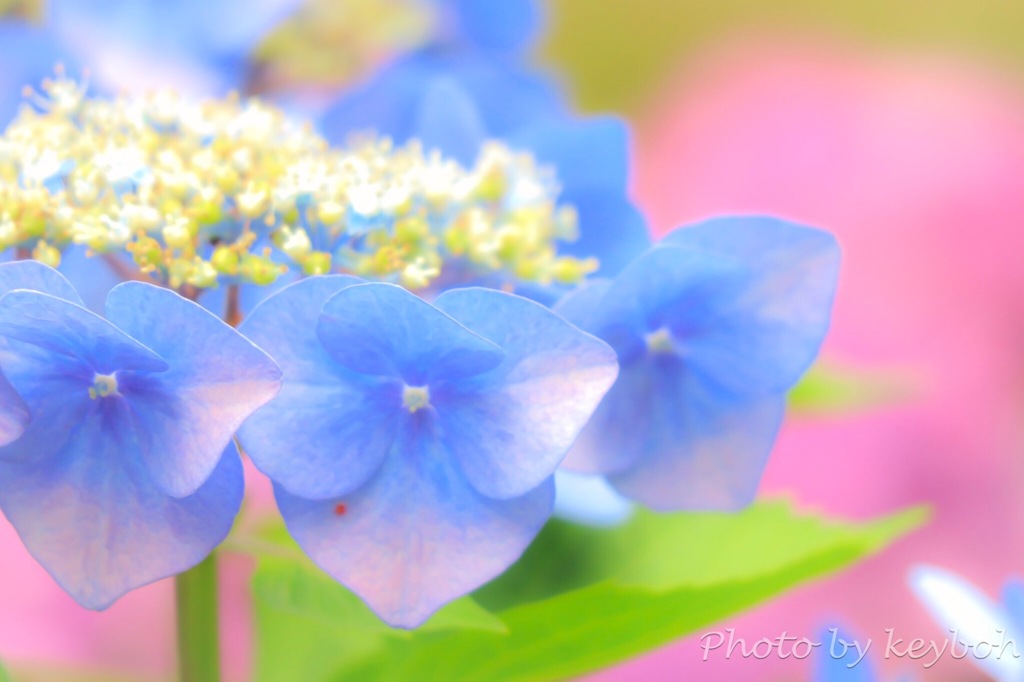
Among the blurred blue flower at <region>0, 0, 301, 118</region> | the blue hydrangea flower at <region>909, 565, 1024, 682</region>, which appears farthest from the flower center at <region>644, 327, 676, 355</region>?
the blurred blue flower at <region>0, 0, 301, 118</region>

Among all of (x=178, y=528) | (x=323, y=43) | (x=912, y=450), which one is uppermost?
(x=323, y=43)

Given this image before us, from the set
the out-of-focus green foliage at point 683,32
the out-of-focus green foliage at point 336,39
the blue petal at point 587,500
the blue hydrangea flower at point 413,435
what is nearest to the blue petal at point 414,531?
the blue hydrangea flower at point 413,435

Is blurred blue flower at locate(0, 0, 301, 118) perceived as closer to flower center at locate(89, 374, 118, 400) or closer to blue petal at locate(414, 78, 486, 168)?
blue petal at locate(414, 78, 486, 168)

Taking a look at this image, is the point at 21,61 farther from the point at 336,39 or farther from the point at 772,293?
the point at 772,293

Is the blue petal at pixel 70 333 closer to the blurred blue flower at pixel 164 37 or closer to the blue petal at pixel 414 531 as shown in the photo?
the blue petal at pixel 414 531

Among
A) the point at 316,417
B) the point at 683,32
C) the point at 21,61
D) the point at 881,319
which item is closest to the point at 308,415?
the point at 316,417

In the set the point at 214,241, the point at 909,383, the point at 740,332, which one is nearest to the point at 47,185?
the point at 214,241

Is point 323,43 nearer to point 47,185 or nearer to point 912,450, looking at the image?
point 47,185
